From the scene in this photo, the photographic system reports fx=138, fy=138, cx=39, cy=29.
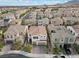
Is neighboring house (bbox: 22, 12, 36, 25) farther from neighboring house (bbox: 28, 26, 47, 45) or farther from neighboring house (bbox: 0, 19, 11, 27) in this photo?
neighboring house (bbox: 0, 19, 11, 27)

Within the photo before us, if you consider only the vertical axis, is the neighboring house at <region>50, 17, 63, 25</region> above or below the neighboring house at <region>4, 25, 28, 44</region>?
above

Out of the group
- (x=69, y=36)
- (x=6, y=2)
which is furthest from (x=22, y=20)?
(x=69, y=36)

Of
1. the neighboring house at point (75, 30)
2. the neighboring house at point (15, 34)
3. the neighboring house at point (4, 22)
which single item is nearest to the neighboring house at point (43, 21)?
the neighboring house at point (15, 34)

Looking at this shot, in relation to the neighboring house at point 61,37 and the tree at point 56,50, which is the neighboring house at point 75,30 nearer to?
the neighboring house at point 61,37

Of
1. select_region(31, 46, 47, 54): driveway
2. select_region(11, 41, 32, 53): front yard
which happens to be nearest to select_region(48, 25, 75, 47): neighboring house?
select_region(31, 46, 47, 54): driveway

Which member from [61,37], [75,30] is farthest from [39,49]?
[75,30]

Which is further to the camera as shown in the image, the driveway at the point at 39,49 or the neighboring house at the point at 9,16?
the neighboring house at the point at 9,16

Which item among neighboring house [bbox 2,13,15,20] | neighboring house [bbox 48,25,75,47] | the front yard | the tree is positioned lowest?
the tree
